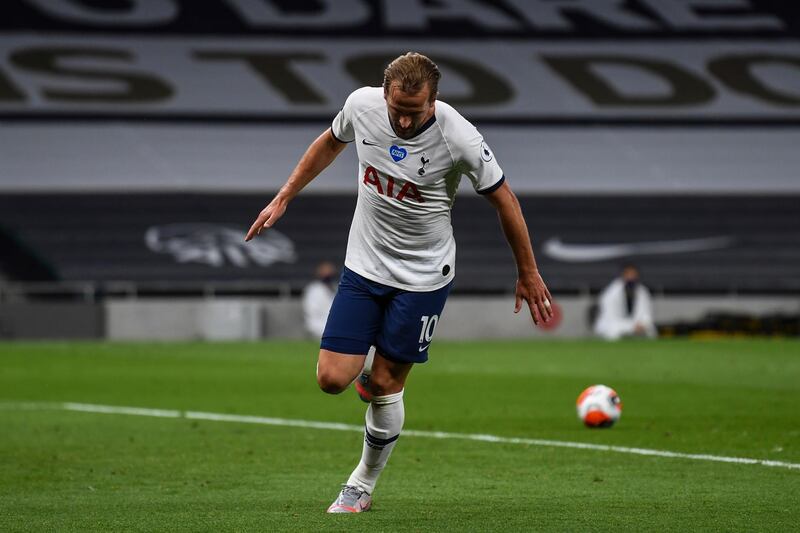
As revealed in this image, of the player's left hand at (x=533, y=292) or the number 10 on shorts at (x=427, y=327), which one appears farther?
the number 10 on shorts at (x=427, y=327)

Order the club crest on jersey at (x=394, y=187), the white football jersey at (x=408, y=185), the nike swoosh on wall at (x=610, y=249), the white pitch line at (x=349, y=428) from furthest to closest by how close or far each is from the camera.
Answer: the nike swoosh on wall at (x=610, y=249) → the white pitch line at (x=349, y=428) → the club crest on jersey at (x=394, y=187) → the white football jersey at (x=408, y=185)

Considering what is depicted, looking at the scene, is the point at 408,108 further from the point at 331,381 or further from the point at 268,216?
the point at 331,381

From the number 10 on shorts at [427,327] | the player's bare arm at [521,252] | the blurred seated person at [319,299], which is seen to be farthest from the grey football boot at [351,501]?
the blurred seated person at [319,299]

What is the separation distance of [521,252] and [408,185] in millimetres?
609

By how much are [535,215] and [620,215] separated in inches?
81.4

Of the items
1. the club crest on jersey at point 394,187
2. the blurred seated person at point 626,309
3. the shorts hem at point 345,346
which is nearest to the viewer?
the club crest on jersey at point 394,187

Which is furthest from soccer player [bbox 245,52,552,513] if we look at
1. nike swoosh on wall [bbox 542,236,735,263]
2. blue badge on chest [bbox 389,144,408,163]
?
nike swoosh on wall [bbox 542,236,735,263]

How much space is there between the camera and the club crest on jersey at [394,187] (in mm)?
6422

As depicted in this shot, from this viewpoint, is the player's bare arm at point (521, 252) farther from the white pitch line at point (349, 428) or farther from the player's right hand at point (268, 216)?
the white pitch line at point (349, 428)

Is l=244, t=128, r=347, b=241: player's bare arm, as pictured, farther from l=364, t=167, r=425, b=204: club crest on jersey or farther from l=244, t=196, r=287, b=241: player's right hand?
l=364, t=167, r=425, b=204: club crest on jersey

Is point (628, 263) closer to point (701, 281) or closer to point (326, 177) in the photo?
point (701, 281)

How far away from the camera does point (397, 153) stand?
6.36 m

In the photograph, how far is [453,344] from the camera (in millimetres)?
27062

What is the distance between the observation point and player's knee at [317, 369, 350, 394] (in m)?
6.52
